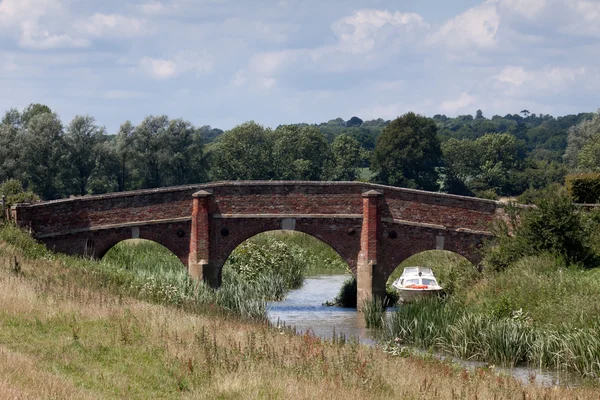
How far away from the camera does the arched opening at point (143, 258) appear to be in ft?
113

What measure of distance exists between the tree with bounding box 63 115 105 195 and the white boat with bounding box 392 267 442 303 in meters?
38.2

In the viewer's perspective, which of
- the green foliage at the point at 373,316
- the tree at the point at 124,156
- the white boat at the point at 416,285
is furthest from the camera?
the tree at the point at 124,156

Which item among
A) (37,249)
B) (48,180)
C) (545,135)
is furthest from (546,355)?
(545,135)

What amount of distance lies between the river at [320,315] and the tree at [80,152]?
31418 millimetres

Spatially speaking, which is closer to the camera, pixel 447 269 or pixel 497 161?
pixel 447 269

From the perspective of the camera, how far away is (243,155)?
8419 cm

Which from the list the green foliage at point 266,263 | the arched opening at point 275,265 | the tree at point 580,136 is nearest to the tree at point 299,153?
the tree at point 580,136

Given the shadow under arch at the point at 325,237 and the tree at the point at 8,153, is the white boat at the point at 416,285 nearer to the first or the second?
the shadow under arch at the point at 325,237

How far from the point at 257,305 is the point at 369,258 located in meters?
7.50

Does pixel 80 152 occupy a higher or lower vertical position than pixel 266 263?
higher

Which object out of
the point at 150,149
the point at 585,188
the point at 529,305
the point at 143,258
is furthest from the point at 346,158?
the point at 529,305

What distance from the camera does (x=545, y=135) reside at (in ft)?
515

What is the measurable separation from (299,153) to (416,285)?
52210 millimetres

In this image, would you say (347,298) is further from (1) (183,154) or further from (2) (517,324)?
(1) (183,154)
